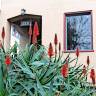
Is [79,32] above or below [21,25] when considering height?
below

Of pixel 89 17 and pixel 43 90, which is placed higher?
pixel 89 17

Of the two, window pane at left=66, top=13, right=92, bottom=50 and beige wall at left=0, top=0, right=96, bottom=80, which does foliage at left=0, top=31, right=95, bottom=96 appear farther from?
window pane at left=66, top=13, right=92, bottom=50

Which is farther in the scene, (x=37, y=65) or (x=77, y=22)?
(x=77, y=22)

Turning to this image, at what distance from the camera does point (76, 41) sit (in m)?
13.9

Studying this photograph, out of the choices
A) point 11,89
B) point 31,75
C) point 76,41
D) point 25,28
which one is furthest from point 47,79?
point 25,28

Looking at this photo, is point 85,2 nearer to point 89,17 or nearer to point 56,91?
point 89,17

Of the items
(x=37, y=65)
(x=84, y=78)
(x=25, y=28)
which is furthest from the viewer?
(x=25, y=28)

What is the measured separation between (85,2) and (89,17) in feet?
2.08

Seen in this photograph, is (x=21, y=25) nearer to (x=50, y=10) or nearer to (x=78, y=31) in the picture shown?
(x=50, y=10)

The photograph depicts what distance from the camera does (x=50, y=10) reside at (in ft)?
47.9

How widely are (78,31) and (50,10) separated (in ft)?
4.97

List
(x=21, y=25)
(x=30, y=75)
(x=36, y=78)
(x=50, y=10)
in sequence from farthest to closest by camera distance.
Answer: (x=21, y=25) → (x=50, y=10) → (x=30, y=75) → (x=36, y=78)

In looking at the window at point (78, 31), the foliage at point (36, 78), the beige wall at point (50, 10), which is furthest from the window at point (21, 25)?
the foliage at point (36, 78)

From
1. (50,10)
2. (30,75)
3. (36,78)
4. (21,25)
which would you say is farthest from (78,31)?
(36,78)
